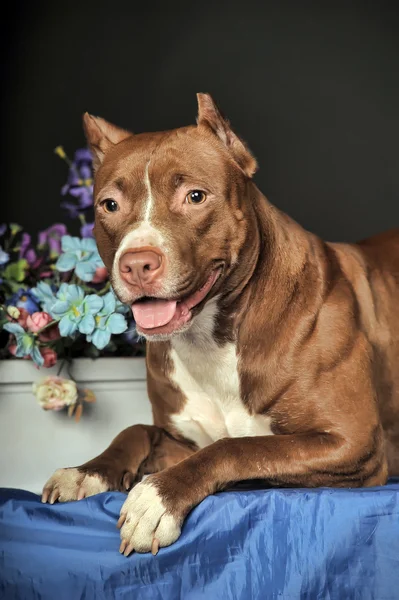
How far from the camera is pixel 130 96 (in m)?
4.11

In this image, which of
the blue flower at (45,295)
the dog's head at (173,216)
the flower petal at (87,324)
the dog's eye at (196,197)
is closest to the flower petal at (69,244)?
the blue flower at (45,295)

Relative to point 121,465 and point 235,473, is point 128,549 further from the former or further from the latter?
point 121,465

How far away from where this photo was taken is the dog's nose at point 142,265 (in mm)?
1754

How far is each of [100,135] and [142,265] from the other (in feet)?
2.08

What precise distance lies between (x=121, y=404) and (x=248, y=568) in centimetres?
112

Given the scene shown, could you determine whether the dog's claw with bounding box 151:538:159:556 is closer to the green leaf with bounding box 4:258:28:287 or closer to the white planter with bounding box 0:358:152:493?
the white planter with bounding box 0:358:152:493

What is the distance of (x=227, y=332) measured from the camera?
210 cm

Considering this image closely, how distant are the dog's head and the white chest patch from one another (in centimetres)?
16

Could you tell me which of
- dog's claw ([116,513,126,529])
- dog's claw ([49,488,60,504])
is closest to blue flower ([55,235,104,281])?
dog's claw ([49,488,60,504])

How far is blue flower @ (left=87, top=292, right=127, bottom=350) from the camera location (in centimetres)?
250

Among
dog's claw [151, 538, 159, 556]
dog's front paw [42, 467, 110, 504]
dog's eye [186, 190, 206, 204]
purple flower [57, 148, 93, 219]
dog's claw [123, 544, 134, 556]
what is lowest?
dog's front paw [42, 467, 110, 504]

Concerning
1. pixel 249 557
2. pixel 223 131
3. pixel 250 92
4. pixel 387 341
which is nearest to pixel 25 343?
pixel 223 131

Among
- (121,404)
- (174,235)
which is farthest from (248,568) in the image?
(121,404)

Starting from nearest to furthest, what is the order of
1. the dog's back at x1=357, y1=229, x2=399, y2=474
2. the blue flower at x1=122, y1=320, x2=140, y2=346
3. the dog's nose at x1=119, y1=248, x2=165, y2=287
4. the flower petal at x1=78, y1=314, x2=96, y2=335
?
the dog's nose at x1=119, y1=248, x2=165, y2=287 → the dog's back at x1=357, y1=229, x2=399, y2=474 → the flower petal at x1=78, y1=314, x2=96, y2=335 → the blue flower at x1=122, y1=320, x2=140, y2=346
